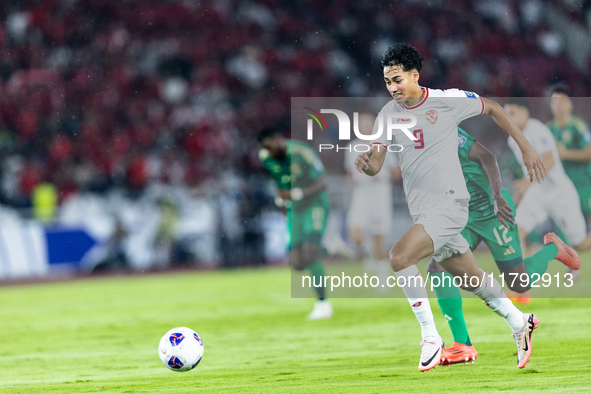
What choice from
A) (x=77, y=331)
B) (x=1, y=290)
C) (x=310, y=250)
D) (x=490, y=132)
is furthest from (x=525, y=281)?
(x=1, y=290)

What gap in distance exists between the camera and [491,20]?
24.7m

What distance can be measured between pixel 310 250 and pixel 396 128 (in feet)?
14.1

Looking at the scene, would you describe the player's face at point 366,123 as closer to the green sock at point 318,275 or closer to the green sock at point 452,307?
the green sock at point 452,307

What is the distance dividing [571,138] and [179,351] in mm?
6056

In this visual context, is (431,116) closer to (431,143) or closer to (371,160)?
(431,143)

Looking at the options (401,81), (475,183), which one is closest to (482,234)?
(475,183)

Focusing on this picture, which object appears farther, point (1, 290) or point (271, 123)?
point (271, 123)

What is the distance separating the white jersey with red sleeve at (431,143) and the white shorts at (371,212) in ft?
22.8

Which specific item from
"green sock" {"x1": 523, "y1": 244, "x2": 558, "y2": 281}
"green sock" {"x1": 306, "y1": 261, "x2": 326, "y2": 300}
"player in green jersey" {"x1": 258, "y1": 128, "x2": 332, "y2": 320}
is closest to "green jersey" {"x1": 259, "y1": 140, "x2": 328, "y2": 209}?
"player in green jersey" {"x1": 258, "y1": 128, "x2": 332, "y2": 320}

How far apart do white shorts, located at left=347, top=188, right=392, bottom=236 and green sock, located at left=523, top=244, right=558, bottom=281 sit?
5.90 metres

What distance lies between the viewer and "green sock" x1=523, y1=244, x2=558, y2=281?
7.35 metres

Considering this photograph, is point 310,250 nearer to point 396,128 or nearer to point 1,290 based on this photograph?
point 396,128

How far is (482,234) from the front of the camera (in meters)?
7.02

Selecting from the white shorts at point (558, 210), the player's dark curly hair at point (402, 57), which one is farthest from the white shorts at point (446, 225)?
the white shorts at point (558, 210)
